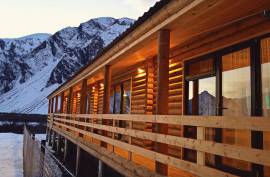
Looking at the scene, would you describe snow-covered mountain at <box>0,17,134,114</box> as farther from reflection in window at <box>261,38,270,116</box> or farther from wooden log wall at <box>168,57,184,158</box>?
reflection in window at <box>261,38,270,116</box>

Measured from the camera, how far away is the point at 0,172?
1366 centimetres

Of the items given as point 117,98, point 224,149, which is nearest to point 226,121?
point 224,149

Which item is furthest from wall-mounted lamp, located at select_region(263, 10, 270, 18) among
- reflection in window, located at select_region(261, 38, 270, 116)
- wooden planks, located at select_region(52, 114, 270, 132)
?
wooden planks, located at select_region(52, 114, 270, 132)

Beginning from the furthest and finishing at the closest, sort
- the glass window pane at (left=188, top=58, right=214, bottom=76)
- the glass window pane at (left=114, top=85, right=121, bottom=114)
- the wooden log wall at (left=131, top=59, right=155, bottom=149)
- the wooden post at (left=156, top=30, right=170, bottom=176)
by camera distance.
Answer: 1. the glass window pane at (left=114, top=85, right=121, bottom=114)
2. the wooden log wall at (left=131, top=59, right=155, bottom=149)
3. the glass window pane at (left=188, top=58, right=214, bottom=76)
4. the wooden post at (left=156, top=30, right=170, bottom=176)

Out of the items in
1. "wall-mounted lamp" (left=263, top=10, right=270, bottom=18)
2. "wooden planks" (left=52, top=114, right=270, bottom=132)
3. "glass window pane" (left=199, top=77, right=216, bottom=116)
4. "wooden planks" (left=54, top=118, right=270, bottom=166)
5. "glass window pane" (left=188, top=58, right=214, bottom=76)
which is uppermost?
"wall-mounted lamp" (left=263, top=10, right=270, bottom=18)

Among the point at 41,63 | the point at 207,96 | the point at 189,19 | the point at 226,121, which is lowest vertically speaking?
the point at 226,121

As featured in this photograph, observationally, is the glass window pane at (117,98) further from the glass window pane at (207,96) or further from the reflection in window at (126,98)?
the glass window pane at (207,96)

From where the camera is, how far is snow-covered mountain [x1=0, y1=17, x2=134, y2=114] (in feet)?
352

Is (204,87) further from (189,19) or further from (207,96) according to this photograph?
(189,19)

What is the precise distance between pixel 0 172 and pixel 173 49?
1019 cm

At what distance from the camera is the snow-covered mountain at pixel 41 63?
107 metres

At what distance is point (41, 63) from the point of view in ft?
473

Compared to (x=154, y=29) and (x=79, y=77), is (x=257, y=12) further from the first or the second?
(x=79, y=77)

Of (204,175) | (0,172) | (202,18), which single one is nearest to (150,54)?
(202,18)
